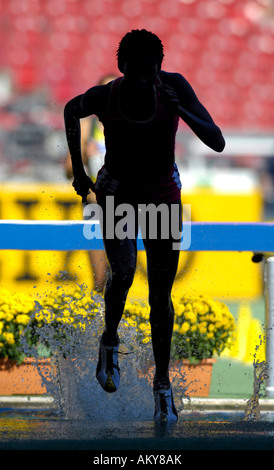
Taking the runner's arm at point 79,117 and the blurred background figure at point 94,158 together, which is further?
the blurred background figure at point 94,158

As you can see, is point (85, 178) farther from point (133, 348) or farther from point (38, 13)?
point (38, 13)

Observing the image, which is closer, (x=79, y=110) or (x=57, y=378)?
(x=79, y=110)

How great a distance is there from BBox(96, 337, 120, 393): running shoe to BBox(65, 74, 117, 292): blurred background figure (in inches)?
74.6

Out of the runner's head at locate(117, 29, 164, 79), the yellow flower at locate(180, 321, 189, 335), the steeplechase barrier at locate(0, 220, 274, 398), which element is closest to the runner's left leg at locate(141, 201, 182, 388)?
the runner's head at locate(117, 29, 164, 79)

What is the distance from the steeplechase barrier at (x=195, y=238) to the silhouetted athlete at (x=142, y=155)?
45.3 inches

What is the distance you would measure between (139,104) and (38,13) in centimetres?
1516

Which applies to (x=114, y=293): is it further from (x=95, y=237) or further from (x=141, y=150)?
(x=95, y=237)

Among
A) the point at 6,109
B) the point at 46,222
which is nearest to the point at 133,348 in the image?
the point at 46,222

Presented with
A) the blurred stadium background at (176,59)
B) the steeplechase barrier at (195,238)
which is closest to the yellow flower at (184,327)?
the steeplechase barrier at (195,238)

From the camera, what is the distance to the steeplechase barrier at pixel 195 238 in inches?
184

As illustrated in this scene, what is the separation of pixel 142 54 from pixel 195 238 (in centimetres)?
176

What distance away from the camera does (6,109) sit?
49.6 feet

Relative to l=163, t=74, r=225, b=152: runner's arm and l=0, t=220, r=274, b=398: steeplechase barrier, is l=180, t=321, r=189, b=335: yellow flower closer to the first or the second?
l=0, t=220, r=274, b=398: steeplechase barrier

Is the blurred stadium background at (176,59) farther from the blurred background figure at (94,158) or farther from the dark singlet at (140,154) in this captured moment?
the dark singlet at (140,154)
